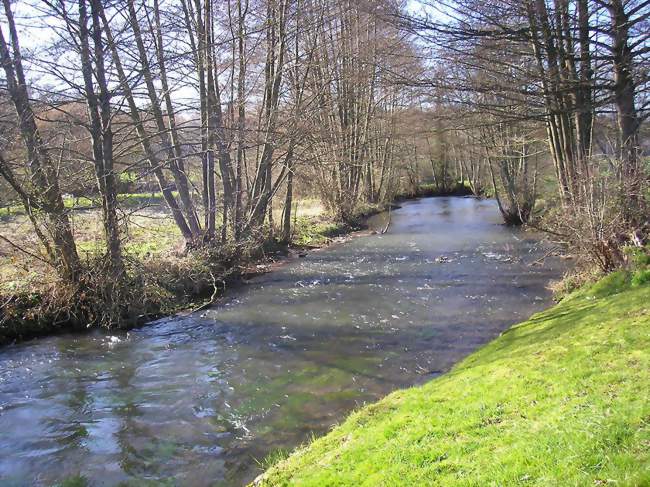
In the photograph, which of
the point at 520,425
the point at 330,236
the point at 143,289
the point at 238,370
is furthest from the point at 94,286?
the point at 330,236

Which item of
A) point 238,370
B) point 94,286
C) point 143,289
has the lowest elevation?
point 238,370

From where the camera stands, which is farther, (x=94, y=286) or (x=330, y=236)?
(x=330, y=236)

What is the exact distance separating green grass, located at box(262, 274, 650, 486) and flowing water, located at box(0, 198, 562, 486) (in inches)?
42.7

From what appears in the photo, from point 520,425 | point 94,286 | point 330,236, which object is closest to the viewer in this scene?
point 520,425

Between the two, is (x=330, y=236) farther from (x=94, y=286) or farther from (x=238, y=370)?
(x=238, y=370)

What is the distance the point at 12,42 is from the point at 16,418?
8.41 metres

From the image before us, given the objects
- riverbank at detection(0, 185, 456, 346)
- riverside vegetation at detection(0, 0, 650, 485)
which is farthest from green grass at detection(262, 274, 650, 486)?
riverbank at detection(0, 185, 456, 346)

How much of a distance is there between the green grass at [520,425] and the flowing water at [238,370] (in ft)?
3.56

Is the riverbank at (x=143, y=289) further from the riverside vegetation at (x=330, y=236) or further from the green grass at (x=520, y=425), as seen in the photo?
the green grass at (x=520, y=425)

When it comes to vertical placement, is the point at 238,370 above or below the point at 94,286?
below

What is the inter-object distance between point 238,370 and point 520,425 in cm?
511

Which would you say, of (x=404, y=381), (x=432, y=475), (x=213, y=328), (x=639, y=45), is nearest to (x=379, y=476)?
(x=432, y=475)

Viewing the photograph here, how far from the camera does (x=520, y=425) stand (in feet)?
13.4

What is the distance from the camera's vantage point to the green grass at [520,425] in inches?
128
